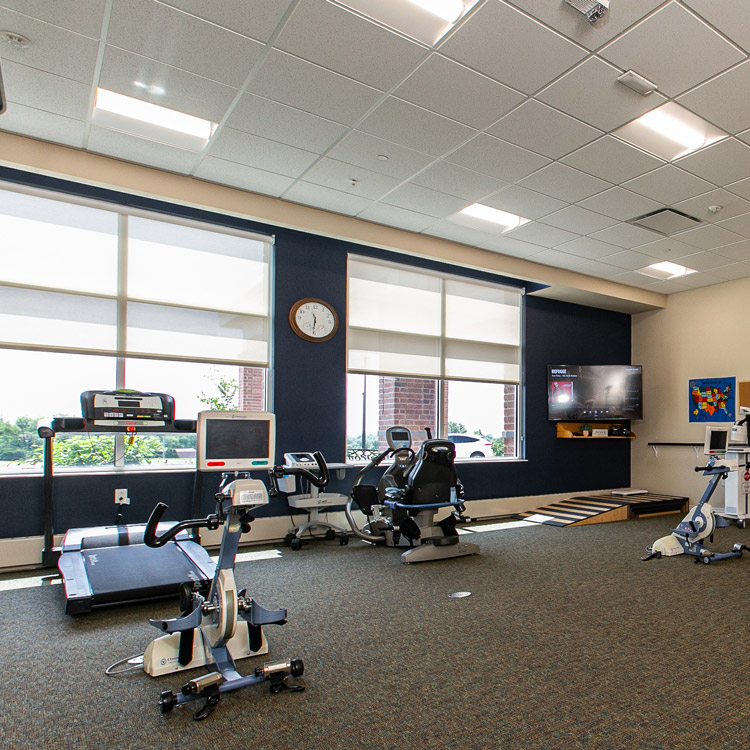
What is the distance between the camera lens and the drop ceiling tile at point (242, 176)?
15.8 feet

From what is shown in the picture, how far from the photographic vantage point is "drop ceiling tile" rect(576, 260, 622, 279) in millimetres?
7305

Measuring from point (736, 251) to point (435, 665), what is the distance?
6313mm

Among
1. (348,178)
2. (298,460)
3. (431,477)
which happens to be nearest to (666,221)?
(348,178)

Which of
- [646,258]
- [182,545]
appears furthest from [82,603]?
[646,258]

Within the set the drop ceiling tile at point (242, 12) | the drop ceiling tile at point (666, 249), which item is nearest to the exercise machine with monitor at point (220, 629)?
the drop ceiling tile at point (242, 12)

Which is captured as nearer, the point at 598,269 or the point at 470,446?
the point at 470,446

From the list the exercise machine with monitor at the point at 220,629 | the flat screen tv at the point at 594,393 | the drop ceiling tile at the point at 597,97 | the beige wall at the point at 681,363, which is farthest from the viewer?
the flat screen tv at the point at 594,393

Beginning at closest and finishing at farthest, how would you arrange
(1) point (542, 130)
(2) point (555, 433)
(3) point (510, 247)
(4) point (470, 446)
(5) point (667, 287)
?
(1) point (542, 130)
(3) point (510, 247)
(4) point (470, 446)
(2) point (555, 433)
(5) point (667, 287)

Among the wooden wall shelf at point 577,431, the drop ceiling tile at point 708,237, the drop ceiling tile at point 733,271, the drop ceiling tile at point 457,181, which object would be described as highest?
the drop ceiling tile at point 457,181

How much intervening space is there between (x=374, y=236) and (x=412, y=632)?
14.0 feet

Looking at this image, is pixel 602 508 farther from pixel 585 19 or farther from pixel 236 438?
pixel 585 19

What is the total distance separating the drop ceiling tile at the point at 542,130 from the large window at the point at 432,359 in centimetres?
268

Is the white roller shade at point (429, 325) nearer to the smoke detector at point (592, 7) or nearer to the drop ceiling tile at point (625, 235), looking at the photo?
the drop ceiling tile at point (625, 235)

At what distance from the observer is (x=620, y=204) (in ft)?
17.7
